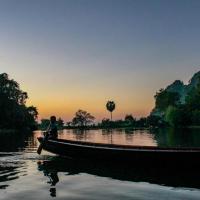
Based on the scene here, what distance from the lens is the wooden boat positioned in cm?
2092

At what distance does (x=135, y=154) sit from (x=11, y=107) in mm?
111031

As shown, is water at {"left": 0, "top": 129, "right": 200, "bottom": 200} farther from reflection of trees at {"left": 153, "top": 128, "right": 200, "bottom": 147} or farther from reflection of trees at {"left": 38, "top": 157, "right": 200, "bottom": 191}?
reflection of trees at {"left": 153, "top": 128, "right": 200, "bottom": 147}

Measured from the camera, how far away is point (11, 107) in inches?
5103

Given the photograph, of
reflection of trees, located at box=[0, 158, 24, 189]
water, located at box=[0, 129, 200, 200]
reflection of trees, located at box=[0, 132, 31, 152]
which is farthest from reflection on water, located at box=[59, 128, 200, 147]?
water, located at box=[0, 129, 200, 200]

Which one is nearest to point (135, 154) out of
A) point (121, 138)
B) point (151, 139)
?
point (151, 139)

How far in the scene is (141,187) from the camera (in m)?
17.1

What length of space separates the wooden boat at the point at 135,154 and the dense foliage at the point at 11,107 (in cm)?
10120

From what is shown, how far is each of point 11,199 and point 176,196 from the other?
240 inches

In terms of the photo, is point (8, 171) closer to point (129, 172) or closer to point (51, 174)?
point (51, 174)

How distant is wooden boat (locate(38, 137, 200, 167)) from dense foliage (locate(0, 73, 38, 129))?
10120 centimetres

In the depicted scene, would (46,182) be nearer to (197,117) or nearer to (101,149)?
(101,149)

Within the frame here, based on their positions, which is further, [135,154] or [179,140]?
[179,140]

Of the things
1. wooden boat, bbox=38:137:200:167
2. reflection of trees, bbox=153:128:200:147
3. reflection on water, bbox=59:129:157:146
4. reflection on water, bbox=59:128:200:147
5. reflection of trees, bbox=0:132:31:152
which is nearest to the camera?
wooden boat, bbox=38:137:200:167

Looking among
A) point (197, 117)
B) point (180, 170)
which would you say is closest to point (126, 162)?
point (180, 170)
